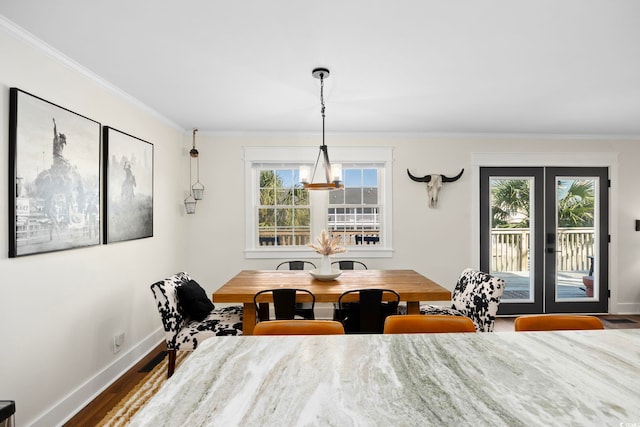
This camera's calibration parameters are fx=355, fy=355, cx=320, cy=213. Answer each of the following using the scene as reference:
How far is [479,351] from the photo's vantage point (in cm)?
126

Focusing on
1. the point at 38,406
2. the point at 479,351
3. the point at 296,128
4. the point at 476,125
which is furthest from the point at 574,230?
the point at 38,406

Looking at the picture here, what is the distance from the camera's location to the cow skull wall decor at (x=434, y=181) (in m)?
4.60

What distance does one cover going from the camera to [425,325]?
5.54 feet

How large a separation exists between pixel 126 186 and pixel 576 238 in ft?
18.0

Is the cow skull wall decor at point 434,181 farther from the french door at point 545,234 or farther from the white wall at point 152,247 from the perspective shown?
the french door at point 545,234

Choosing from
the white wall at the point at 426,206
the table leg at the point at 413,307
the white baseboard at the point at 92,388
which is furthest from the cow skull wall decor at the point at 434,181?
the white baseboard at the point at 92,388

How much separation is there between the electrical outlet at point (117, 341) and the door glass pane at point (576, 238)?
5.22m

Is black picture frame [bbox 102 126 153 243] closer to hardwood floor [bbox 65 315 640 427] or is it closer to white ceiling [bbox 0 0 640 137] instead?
white ceiling [bbox 0 0 640 137]

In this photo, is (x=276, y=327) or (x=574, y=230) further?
(x=574, y=230)

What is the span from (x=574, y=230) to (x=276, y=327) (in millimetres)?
4850

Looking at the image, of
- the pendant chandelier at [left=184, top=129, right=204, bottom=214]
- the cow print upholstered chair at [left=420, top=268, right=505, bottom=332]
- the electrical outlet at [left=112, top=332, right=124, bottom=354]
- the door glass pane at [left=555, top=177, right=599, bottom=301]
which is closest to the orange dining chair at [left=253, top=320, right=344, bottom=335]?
the cow print upholstered chair at [left=420, top=268, right=505, bottom=332]

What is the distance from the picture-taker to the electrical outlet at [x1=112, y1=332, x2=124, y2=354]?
9.89 ft

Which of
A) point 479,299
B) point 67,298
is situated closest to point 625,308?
point 479,299

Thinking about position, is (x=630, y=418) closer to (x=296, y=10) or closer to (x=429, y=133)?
(x=296, y=10)
